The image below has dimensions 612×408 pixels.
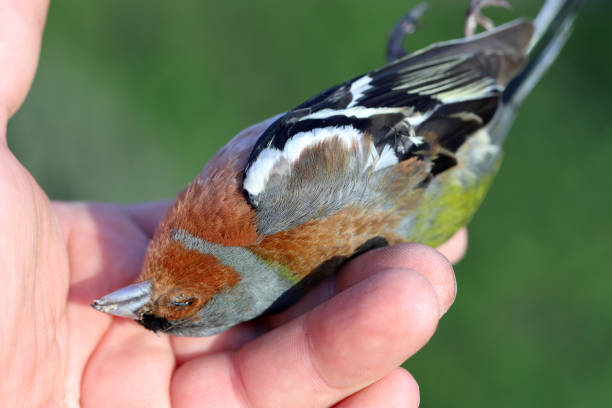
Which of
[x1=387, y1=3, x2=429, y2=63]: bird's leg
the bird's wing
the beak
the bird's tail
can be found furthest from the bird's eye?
[x1=387, y1=3, x2=429, y2=63]: bird's leg

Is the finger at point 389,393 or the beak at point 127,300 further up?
the beak at point 127,300

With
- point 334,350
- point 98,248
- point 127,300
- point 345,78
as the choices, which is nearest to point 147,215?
point 98,248

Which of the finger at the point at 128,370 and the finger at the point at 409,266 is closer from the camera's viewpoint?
the finger at the point at 409,266

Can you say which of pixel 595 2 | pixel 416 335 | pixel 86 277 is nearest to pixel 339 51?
pixel 595 2

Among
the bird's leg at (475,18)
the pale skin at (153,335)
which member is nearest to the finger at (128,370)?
the pale skin at (153,335)

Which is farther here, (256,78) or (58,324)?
(256,78)

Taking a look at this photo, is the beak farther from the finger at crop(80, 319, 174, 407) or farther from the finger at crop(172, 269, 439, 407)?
the finger at crop(172, 269, 439, 407)

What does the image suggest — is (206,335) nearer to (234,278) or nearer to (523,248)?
(234,278)

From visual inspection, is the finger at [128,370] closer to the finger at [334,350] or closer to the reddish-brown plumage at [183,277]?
the finger at [334,350]
